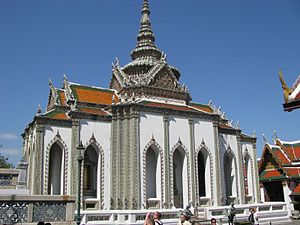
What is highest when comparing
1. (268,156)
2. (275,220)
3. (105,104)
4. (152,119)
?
(105,104)

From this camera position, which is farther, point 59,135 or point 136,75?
point 136,75

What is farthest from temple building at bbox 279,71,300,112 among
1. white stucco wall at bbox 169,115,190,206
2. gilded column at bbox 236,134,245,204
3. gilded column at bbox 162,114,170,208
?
gilded column at bbox 236,134,245,204

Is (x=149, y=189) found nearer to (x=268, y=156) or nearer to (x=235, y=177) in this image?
(x=235, y=177)

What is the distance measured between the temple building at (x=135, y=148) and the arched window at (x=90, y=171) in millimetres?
72

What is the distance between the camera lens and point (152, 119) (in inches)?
1060

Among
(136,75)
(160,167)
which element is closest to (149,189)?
(160,167)

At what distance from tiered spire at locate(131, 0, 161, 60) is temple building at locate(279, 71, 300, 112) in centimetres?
2699

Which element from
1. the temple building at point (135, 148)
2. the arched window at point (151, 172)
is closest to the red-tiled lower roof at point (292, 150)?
the temple building at point (135, 148)

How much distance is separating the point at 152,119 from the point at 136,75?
24.3ft

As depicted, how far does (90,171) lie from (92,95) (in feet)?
22.2

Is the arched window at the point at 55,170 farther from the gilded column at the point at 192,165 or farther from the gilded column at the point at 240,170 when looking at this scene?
the gilded column at the point at 240,170

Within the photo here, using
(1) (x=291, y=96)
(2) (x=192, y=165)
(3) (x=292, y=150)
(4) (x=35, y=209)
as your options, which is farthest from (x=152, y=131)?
(1) (x=291, y=96)

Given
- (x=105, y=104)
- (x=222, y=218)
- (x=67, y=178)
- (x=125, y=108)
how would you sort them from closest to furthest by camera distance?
1. (x=222, y=218)
2. (x=67, y=178)
3. (x=125, y=108)
4. (x=105, y=104)

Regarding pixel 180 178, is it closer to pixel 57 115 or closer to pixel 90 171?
pixel 90 171
